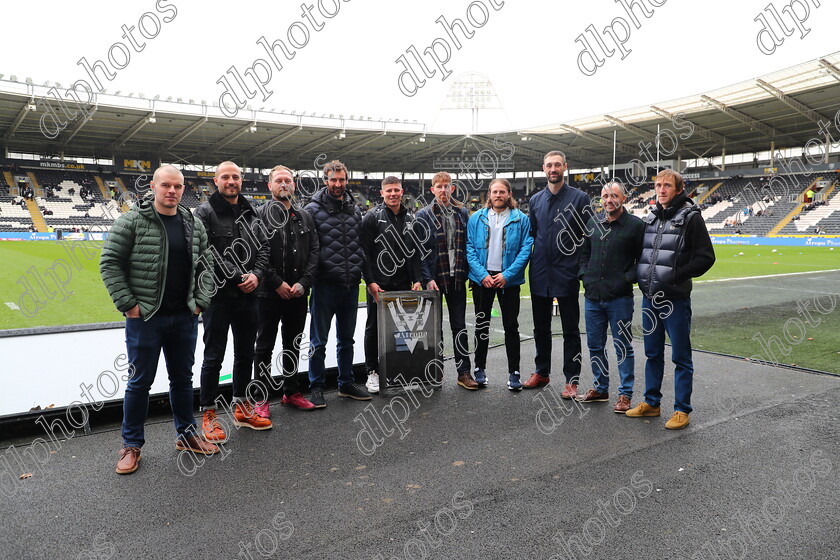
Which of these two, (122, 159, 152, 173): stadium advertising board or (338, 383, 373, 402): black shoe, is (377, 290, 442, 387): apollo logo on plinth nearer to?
(338, 383, 373, 402): black shoe

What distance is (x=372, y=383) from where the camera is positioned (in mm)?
4762

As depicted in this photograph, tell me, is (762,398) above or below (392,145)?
below

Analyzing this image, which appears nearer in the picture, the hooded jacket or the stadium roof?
the hooded jacket

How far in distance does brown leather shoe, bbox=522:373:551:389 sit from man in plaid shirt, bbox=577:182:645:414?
1.52 ft

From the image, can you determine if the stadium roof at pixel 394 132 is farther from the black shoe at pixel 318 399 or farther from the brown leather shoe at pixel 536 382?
the black shoe at pixel 318 399

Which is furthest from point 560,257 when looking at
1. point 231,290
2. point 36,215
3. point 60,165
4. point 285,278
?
point 60,165

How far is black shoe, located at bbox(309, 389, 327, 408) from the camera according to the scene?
4.25 meters

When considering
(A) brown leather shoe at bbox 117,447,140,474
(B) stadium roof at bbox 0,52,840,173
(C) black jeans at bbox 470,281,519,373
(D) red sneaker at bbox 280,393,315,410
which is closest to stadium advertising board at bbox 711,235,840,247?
(B) stadium roof at bbox 0,52,840,173

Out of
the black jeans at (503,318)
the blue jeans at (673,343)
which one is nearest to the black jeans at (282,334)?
the black jeans at (503,318)

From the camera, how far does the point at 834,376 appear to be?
16.0ft

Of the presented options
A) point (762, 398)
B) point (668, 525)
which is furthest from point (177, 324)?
point (762, 398)

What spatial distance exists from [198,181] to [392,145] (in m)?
17.3

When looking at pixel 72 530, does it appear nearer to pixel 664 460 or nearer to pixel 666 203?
pixel 664 460

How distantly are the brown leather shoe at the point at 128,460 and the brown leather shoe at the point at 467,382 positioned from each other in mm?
2624
